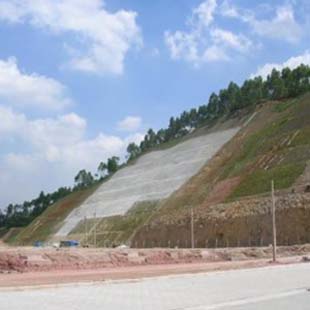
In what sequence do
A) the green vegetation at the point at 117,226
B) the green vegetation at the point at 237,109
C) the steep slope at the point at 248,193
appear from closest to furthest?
the steep slope at the point at 248,193, the green vegetation at the point at 117,226, the green vegetation at the point at 237,109

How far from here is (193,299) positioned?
1600cm

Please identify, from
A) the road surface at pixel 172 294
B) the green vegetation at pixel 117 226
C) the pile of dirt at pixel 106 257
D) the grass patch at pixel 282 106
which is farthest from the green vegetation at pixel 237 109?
the road surface at pixel 172 294

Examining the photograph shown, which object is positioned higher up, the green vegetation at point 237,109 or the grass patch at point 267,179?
the green vegetation at point 237,109

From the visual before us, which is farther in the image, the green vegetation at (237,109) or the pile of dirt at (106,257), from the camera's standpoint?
the green vegetation at (237,109)

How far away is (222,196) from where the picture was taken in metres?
71.1

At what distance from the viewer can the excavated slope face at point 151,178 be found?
92562 mm

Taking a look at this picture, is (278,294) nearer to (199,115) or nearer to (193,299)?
(193,299)

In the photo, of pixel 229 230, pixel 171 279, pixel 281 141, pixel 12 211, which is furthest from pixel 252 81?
pixel 171 279

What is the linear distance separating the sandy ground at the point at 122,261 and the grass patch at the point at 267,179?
19.8 m

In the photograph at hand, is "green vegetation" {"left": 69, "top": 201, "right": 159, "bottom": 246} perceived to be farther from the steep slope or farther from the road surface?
the road surface

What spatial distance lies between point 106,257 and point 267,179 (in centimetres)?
3420

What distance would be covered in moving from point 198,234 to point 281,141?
904 inches

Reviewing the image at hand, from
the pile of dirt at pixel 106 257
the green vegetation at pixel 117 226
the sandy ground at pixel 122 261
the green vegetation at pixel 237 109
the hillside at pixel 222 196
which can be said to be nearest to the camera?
the sandy ground at pixel 122 261

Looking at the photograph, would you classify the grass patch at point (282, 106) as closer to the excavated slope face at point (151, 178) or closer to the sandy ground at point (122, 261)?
the excavated slope face at point (151, 178)
